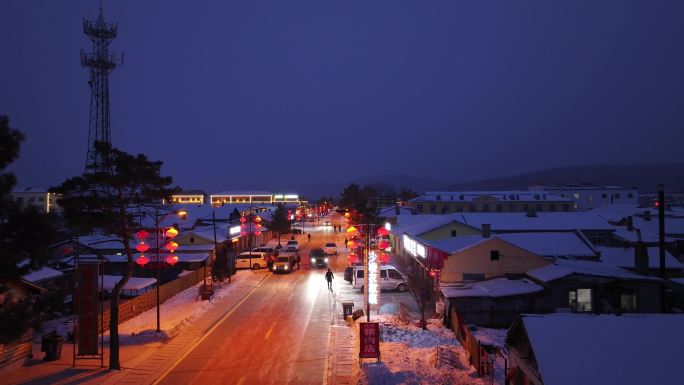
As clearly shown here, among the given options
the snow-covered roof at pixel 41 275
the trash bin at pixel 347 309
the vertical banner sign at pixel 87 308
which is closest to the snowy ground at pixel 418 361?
the trash bin at pixel 347 309

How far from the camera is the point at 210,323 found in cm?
2423

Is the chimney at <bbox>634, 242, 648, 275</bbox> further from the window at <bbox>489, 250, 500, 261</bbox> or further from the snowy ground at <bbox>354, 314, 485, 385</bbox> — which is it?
the snowy ground at <bbox>354, 314, 485, 385</bbox>

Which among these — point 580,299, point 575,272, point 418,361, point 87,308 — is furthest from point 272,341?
point 580,299

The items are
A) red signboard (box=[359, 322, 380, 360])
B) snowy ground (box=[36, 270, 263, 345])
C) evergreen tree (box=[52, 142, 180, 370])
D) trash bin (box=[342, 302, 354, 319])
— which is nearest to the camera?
evergreen tree (box=[52, 142, 180, 370])

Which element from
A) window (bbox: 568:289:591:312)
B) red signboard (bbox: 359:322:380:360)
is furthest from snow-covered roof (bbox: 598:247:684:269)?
red signboard (bbox: 359:322:380:360)

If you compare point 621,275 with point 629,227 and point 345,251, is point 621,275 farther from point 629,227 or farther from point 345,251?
point 345,251

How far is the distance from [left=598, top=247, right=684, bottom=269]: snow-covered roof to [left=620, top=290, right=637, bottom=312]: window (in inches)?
433

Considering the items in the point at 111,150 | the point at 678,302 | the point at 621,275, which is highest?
the point at 111,150

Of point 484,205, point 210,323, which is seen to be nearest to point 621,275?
point 210,323

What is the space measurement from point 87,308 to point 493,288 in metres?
19.0

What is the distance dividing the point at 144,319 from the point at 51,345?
7.06 m

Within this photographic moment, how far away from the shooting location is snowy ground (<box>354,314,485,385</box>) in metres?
15.7

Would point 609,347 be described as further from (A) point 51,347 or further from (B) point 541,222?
(B) point 541,222

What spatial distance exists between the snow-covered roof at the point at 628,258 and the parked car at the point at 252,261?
2663 cm
